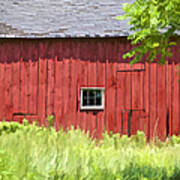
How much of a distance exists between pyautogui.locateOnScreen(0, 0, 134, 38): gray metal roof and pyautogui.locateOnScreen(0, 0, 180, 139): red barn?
4 centimetres

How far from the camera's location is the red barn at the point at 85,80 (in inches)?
475

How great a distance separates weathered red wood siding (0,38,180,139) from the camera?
1205 centimetres

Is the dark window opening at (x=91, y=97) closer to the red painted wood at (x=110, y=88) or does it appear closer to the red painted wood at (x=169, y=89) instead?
the red painted wood at (x=110, y=88)

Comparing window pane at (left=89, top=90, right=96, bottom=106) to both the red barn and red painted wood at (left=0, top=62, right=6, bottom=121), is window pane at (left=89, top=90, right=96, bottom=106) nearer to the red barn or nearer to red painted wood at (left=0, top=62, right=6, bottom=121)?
the red barn

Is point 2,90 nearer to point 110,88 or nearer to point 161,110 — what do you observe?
point 110,88

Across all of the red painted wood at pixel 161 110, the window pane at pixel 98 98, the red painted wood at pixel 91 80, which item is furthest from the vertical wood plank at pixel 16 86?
the red painted wood at pixel 161 110

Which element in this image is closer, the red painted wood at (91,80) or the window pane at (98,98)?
the red painted wood at (91,80)

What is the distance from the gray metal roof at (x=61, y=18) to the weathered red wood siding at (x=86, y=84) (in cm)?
33

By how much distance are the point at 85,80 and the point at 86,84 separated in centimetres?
14

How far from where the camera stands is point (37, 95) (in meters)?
12.5

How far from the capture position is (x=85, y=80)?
12336 millimetres

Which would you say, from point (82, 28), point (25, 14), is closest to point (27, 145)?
point (82, 28)

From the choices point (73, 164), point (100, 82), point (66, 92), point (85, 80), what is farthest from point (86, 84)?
point (73, 164)

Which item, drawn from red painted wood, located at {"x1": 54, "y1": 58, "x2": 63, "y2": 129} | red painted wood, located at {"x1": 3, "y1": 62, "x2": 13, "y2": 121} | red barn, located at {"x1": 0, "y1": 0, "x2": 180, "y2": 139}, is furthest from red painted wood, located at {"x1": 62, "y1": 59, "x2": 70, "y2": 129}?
red painted wood, located at {"x1": 3, "y1": 62, "x2": 13, "y2": 121}
